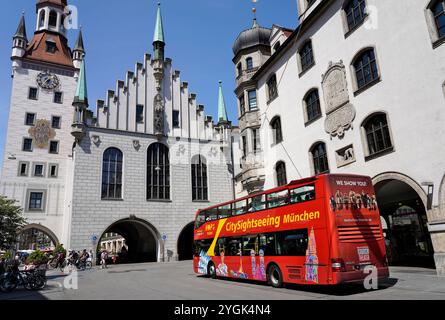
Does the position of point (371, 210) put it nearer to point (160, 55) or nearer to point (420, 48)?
point (420, 48)

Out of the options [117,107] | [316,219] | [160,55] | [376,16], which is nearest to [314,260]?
[316,219]

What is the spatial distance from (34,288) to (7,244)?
792 cm

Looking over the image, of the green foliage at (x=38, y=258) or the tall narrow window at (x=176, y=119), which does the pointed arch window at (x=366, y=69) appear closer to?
the tall narrow window at (x=176, y=119)

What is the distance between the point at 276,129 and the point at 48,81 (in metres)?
31.2

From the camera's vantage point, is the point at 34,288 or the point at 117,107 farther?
the point at 117,107

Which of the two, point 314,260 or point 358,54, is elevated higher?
point 358,54

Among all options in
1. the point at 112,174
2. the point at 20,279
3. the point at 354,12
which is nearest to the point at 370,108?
the point at 354,12

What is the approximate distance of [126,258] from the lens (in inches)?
1642

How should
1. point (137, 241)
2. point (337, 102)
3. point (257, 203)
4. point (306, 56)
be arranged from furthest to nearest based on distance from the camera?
point (137, 241) → point (306, 56) → point (337, 102) → point (257, 203)

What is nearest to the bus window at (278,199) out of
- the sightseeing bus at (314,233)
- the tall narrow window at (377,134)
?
the sightseeing bus at (314,233)

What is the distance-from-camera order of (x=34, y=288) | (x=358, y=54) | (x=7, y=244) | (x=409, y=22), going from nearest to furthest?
1. (x=409, y=22)
2. (x=34, y=288)
3. (x=358, y=54)
4. (x=7, y=244)

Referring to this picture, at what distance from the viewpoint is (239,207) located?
1614cm

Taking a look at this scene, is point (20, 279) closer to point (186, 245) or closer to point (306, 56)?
point (306, 56)

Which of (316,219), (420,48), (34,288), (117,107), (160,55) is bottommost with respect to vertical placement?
(34,288)
